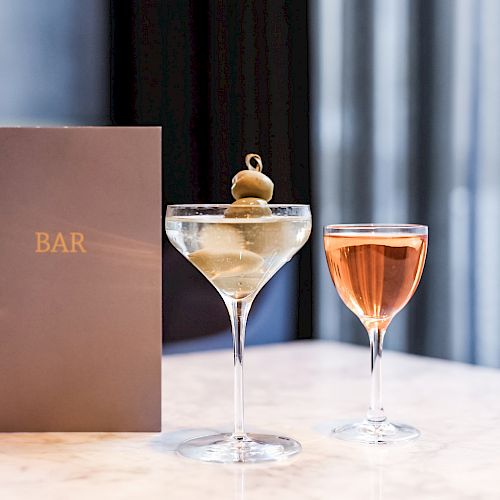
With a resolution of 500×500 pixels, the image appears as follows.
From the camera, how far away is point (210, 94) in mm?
1807

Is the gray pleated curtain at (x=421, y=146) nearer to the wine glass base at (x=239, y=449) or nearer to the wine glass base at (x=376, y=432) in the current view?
the wine glass base at (x=376, y=432)

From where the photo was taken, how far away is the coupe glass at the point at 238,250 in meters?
0.84

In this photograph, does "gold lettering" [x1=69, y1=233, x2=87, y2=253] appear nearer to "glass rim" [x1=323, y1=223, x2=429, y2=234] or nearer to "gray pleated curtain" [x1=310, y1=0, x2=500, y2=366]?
"glass rim" [x1=323, y1=223, x2=429, y2=234]

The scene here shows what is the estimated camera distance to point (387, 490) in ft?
2.54

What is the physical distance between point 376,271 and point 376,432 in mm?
184

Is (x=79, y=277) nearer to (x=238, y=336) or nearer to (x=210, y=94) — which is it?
(x=238, y=336)

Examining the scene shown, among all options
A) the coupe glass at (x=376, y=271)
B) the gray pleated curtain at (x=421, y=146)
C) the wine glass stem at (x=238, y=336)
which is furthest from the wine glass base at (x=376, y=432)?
the gray pleated curtain at (x=421, y=146)

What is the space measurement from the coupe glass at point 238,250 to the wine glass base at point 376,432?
0.09 meters

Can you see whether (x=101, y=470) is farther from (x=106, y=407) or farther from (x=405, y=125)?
(x=405, y=125)

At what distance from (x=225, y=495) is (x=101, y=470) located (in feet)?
0.47

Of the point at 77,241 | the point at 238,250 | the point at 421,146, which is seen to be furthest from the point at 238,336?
the point at 421,146

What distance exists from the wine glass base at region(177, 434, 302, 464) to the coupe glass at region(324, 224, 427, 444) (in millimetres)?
84

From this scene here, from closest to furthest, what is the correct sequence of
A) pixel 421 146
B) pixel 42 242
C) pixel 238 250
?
pixel 238 250
pixel 42 242
pixel 421 146

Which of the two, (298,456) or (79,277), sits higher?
(79,277)
